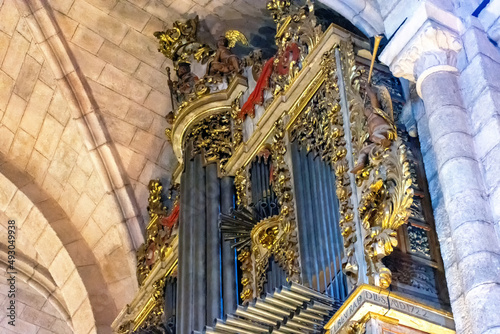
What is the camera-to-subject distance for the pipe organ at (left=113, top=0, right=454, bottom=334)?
249 inches

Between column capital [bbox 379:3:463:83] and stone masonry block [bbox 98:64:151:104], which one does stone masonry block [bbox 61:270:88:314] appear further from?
column capital [bbox 379:3:463:83]

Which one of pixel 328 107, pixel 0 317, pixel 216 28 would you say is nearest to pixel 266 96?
pixel 328 107

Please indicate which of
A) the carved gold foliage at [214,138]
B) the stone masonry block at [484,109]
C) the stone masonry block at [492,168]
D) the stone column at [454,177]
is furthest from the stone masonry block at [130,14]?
the stone masonry block at [492,168]

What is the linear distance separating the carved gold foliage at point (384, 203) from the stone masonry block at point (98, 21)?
15.9 feet

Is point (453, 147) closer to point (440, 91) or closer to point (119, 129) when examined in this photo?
point (440, 91)

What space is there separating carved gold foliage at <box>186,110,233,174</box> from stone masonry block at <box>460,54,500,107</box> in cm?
299

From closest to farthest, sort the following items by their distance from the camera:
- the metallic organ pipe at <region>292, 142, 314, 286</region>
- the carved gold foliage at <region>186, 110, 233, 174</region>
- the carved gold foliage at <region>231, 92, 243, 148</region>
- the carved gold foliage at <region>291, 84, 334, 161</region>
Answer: the metallic organ pipe at <region>292, 142, 314, 286</region>, the carved gold foliage at <region>291, 84, 334, 161</region>, the carved gold foliage at <region>231, 92, 243, 148</region>, the carved gold foliage at <region>186, 110, 233, 174</region>

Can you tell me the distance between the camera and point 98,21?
1081 centimetres

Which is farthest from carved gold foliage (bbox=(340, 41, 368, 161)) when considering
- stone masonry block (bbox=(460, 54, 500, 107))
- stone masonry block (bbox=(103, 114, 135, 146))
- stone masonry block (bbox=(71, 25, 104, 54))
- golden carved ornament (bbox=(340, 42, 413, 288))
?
stone masonry block (bbox=(71, 25, 104, 54))

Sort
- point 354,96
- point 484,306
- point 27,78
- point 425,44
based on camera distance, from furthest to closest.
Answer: point 27,78 → point 354,96 → point 425,44 → point 484,306

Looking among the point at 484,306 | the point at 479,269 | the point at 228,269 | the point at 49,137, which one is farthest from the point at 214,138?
the point at 484,306

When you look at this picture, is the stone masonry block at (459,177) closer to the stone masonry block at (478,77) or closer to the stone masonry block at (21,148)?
the stone masonry block at (478,77)

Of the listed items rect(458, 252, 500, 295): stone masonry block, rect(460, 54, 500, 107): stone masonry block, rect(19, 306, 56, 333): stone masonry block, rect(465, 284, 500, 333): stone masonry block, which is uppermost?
rect(19, 306, 56, 333): stone masonry block

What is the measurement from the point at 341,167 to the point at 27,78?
5.40 meters
